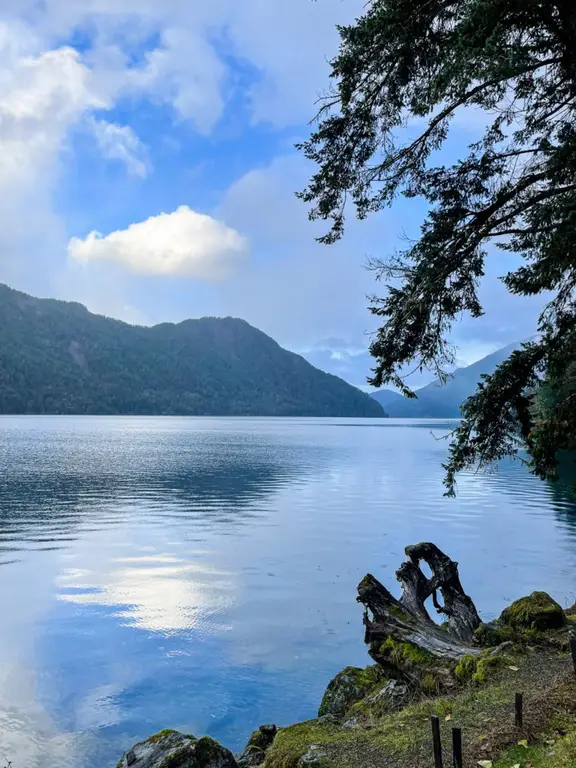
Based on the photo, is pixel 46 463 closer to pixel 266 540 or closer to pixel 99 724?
pixel 266 540

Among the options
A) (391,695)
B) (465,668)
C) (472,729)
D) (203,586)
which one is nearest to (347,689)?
(391,695)

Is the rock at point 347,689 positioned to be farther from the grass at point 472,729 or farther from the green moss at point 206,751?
the green moss at point 206,751

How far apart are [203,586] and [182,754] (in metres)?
16.7

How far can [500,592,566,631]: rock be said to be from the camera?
12156mm

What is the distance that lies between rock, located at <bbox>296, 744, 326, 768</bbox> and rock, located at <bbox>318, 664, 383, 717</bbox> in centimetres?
366

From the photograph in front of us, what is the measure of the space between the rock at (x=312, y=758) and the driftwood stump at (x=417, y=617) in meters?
3.57

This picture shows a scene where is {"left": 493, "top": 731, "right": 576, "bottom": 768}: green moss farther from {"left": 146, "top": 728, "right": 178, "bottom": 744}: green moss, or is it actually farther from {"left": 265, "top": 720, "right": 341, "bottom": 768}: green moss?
{"left": 146, "top": 728, "right": 178, "bottom": 744}: green moss

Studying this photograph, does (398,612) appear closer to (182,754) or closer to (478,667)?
(478,667)

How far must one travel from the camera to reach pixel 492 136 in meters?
12.1

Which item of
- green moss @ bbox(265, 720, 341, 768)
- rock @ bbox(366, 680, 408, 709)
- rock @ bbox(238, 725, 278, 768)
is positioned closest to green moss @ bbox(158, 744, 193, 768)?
green moss @ bbox(265, 720, 341, 768)

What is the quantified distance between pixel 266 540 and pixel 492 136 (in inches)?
1076

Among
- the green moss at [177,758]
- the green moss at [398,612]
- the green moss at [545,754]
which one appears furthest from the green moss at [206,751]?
the green moss at [398,612]

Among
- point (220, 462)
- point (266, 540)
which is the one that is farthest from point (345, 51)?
point (220, 462)

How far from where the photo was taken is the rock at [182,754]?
8.30 metres
